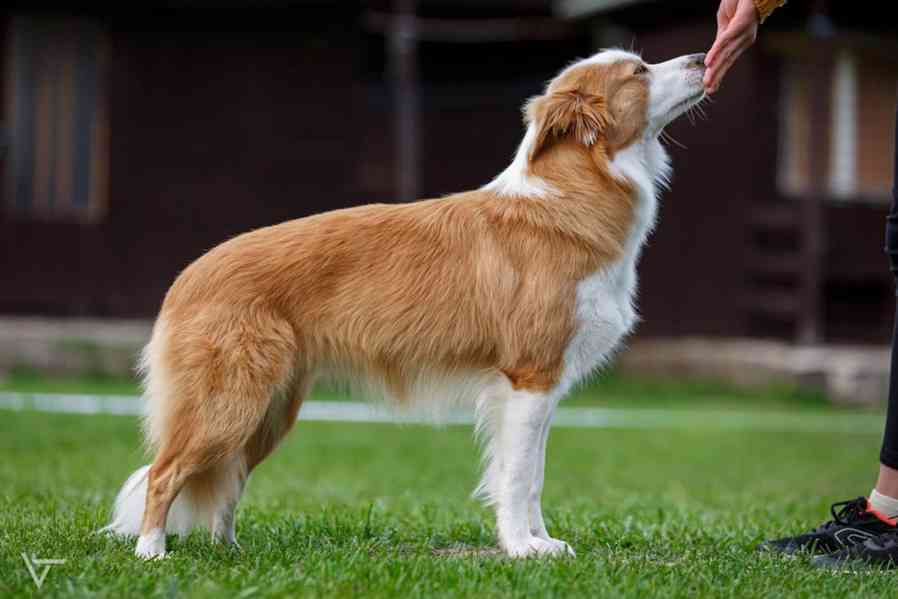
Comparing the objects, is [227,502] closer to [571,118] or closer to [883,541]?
[571,118]

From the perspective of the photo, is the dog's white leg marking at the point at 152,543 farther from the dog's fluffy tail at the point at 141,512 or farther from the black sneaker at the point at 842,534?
the black sneaker at the point at 842,534

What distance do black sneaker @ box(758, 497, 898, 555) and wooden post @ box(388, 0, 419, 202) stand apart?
33.5 ft

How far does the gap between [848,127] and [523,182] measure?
11.4 metres

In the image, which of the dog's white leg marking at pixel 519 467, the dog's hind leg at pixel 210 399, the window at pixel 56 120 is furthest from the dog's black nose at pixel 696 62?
the window at pixel 56 120

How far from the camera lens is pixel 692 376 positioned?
14992mm

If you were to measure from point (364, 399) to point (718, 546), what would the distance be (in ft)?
4.66

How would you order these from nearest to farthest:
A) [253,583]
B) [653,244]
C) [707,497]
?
[253,583]
[707,497]
[653,244]

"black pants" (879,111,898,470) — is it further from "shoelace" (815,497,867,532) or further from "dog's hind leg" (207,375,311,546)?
"dog's hind leg" (207,375,311,546)

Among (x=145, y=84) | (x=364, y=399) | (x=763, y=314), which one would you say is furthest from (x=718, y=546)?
(x=145, y=84)

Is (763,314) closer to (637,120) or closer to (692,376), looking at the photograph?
(692,376)

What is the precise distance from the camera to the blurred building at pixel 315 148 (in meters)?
14.2

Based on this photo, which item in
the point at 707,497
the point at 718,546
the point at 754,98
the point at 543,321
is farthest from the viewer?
the point at 754,98

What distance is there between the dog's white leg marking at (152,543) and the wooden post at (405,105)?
10.4 meters

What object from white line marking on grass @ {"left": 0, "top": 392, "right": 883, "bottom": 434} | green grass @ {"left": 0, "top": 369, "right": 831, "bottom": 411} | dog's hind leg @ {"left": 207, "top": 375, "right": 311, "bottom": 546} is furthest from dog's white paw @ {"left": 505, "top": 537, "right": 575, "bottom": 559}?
green grass @ {"left": 0, "top": 369, "right": 831, "bottom": 411}
